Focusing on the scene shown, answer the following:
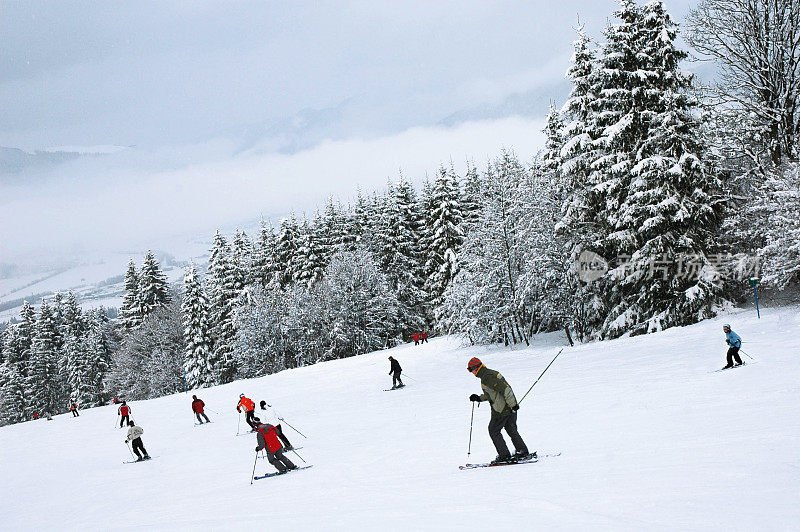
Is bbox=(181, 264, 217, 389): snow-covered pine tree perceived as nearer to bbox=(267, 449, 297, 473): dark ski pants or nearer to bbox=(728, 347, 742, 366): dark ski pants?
bbox=(267, 449, 297, 473): dark ski pants

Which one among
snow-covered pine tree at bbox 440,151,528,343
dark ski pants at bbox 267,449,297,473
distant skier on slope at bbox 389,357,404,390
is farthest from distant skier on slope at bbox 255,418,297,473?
snow-covered pine tree at bbox 440,151,528,343

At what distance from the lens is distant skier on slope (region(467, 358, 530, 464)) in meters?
8.39

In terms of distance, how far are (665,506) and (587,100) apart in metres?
23.5

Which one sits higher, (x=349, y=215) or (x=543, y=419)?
(x=349, y=215)

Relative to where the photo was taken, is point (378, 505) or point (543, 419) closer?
point (378, 505)

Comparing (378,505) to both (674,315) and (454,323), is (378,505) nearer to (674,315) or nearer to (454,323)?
(674,315)

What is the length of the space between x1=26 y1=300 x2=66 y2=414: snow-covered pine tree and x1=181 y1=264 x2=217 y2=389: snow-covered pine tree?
27.3 meters

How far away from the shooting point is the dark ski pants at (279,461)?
11906mm

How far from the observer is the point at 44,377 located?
220 ft

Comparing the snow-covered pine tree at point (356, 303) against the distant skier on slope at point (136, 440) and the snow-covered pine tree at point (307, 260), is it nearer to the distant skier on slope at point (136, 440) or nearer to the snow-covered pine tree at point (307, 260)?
the snow-covered pine tree at point (307, 260)

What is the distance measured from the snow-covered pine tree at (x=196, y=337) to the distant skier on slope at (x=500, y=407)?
48.9 m

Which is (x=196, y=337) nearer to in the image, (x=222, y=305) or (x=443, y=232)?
(x=222, y=305)

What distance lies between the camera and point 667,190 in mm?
21953

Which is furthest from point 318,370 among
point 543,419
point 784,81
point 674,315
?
point 784,81
